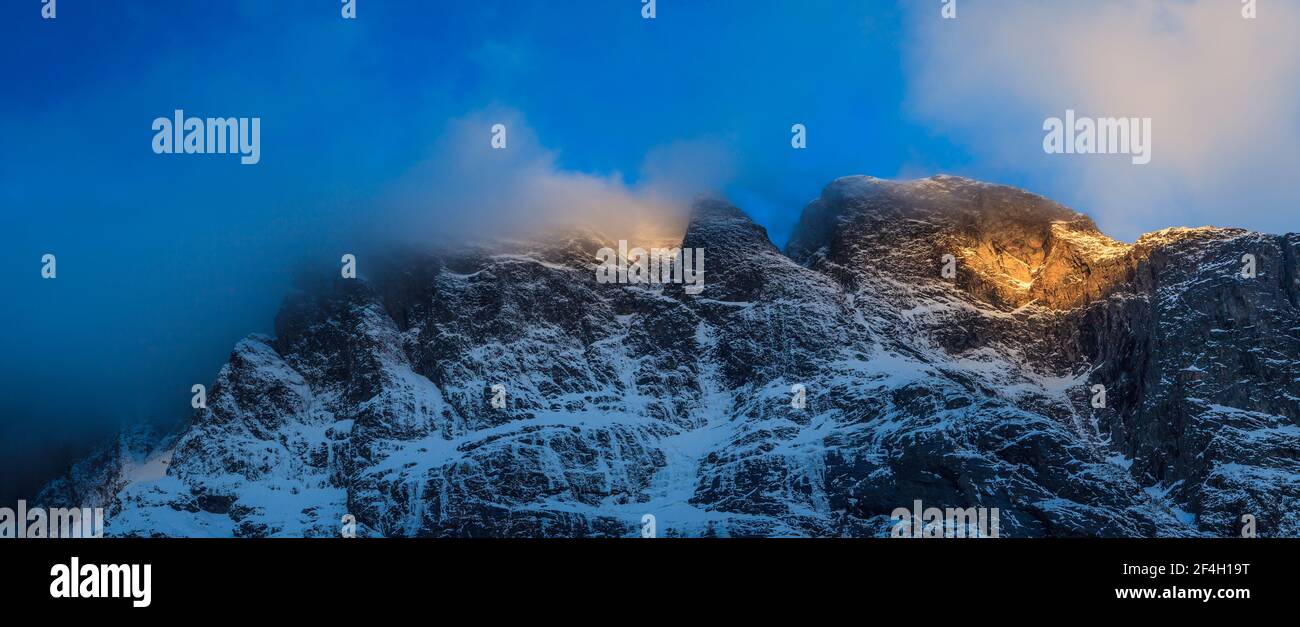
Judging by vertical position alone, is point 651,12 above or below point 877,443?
above

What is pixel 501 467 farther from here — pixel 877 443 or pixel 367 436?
pixel 877 443

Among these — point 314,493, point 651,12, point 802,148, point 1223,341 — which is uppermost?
point 651,12

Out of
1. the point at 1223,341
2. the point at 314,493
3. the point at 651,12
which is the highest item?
the point at 651,12

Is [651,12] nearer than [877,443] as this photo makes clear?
Yes

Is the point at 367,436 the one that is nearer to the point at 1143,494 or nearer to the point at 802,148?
the point at 802,148

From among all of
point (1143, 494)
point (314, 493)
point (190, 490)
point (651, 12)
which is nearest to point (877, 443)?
point (1143, 494)
